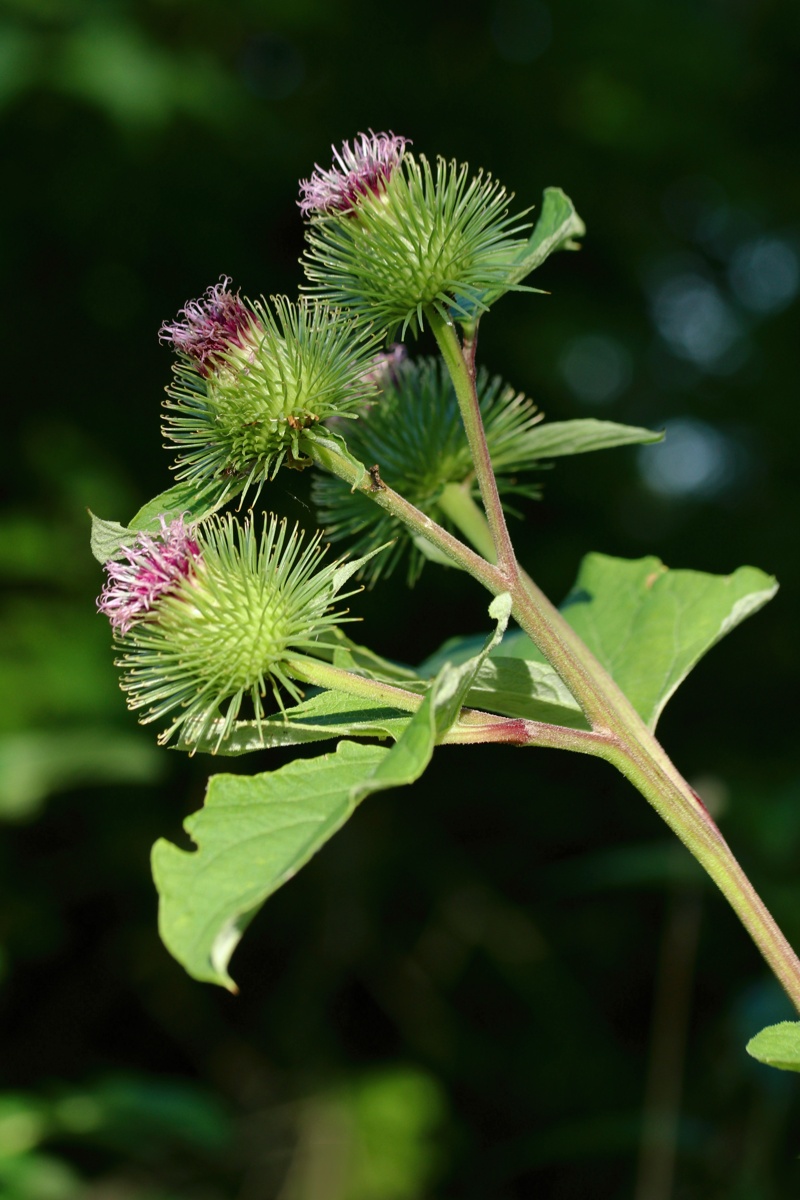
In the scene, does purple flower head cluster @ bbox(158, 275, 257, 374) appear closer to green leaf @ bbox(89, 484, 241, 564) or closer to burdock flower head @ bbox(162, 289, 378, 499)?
burdock flower head @ bbox(162, 289, 378, 499)

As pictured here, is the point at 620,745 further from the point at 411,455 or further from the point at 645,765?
the point at 411,455

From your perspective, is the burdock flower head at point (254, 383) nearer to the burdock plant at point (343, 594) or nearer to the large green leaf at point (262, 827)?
the burdock plant at point (343, 594)

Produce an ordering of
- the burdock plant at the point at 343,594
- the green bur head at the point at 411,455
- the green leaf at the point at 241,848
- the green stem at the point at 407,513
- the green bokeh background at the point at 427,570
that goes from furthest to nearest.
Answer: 1. the green bokeh background at the point at 427,570
2. the green bur head at the point at 411,455
3. the green stem at the point at 407,513
4. the burdock plant at the point at 343,594
5. the green leaf at the point at 241,848

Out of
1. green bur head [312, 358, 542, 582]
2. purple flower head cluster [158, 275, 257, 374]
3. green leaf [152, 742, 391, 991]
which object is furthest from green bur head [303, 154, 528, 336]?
Answer: green leaf [152, 742, 391, 991]

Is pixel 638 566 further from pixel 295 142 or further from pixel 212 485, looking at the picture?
pixel 295 142

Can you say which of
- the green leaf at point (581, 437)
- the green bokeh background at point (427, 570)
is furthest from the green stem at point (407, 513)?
the green bokeh background at point (427, 570)

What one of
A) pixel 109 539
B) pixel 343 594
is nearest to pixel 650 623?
pixel 343 594
